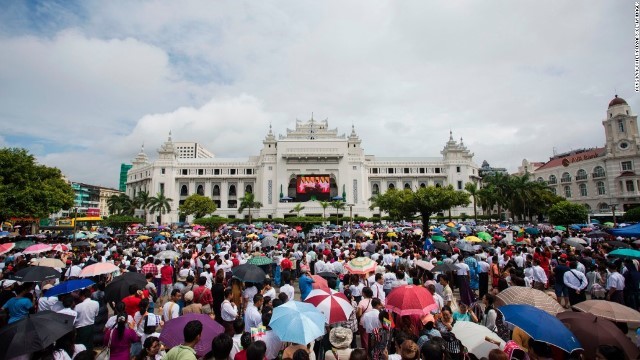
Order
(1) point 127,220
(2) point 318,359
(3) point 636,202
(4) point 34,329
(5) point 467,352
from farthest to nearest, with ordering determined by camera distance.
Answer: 1. (3) point 636,202
2. (1) point 127,220
3. (2) point 318,359
4. (5) point 467,352
5. (4) point 34,329

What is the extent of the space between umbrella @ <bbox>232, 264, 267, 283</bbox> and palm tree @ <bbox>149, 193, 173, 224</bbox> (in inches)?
2313

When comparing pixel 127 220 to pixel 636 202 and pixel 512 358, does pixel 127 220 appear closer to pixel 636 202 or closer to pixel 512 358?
pixel 512 358

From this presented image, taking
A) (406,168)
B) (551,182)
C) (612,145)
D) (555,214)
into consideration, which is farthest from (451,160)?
(555,214)

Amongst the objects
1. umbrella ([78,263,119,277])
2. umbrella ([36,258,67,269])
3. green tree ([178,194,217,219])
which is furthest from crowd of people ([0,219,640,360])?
green tree ([178,194,217,219])

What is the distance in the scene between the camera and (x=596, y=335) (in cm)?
459

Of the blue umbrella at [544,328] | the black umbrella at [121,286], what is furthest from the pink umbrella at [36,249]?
the blue umbrella at [544,328]

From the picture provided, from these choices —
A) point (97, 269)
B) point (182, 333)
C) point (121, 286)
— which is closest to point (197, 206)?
point (97, 269)

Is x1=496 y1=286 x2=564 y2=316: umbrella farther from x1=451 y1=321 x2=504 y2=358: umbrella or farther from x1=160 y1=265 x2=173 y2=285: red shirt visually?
x1=160 y1=265 x2=173 y2=285: red shirt

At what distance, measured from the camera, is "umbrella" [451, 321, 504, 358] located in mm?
4398

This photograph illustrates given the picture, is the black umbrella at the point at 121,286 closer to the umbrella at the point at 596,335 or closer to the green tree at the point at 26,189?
the umbrella at the point at 596,335

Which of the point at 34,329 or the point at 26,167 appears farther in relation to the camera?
the point at 26,167

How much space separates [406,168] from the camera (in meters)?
72.7

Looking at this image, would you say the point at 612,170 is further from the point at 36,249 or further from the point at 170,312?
the point at 36,249

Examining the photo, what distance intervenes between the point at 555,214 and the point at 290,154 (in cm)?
4531
